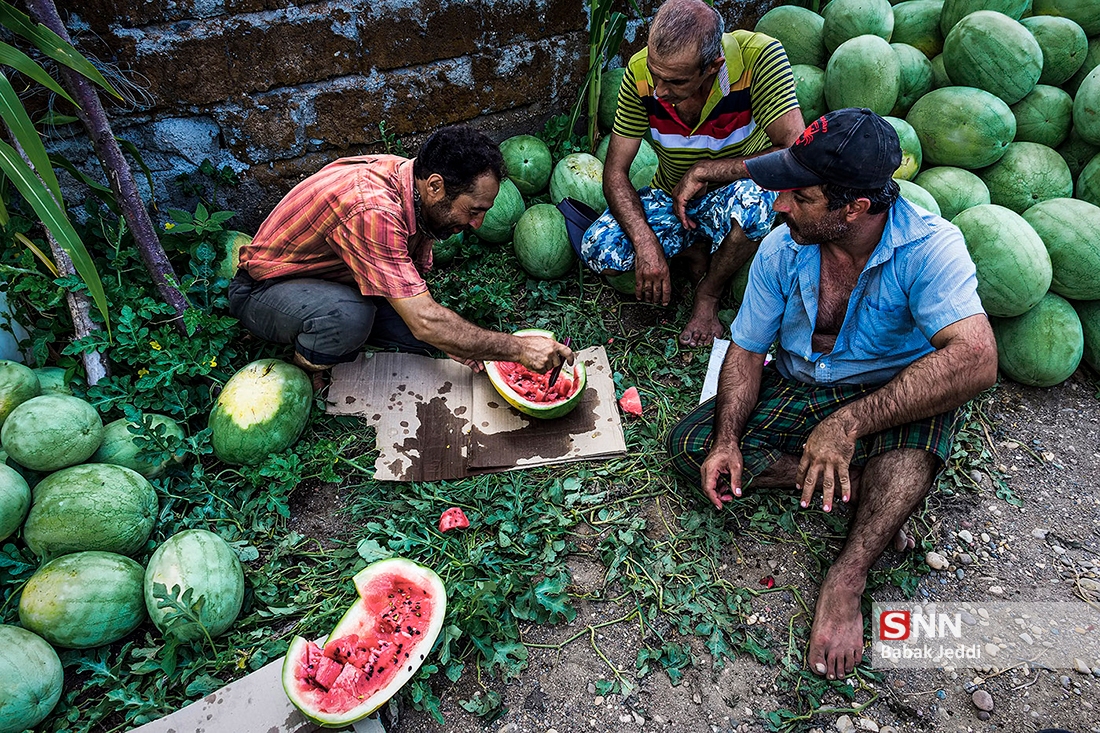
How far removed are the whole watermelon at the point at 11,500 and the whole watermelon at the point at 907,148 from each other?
4.14 metres

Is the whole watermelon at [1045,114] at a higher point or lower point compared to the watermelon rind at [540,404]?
higher

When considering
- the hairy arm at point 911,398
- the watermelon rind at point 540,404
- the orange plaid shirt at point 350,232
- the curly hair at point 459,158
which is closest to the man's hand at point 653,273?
A: the watermelon rind at point 540,404

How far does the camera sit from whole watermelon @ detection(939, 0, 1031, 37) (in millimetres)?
3748

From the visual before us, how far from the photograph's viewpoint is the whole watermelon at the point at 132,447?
2.82 metres

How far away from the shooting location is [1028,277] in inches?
123

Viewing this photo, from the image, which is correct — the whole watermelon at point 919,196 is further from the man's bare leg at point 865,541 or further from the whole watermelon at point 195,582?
the whole watermelon at point 195,582

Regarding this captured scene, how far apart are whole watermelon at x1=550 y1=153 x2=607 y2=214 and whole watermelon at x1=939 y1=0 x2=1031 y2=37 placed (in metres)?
2.15

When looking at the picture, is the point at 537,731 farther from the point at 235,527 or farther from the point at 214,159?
the point at 214,159

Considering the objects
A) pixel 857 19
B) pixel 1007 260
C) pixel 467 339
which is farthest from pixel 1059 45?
pixel 467 339

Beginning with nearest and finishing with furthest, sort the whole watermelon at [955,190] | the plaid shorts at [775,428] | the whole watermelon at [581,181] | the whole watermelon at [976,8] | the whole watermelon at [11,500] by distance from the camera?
1. the whole watermelon at [11,500]
2. the plaid shorts at [775,428]
3. the whole watermelon at [955,190]
4. the whole watermelon at [976,8]
5. the whole watermelon at [581,181]

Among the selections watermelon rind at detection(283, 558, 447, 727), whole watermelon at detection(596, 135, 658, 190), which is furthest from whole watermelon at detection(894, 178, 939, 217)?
watermelon rind at detection(283, 558, 447, 727)

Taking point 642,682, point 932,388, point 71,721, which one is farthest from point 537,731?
point 932,388

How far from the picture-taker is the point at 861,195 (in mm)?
2293

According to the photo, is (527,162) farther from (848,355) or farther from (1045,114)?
(1045,114)
